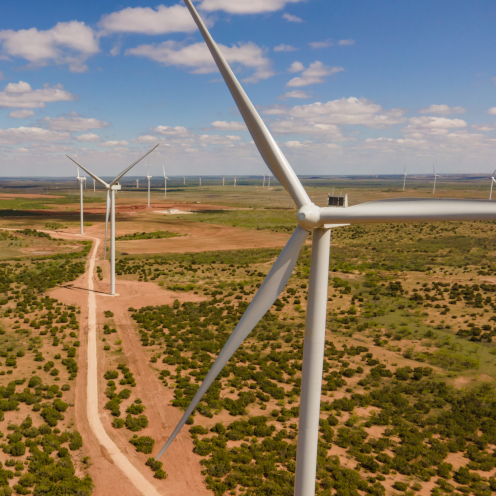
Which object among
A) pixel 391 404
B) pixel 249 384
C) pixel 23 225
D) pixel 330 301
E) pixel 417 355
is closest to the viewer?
pixel 391 404

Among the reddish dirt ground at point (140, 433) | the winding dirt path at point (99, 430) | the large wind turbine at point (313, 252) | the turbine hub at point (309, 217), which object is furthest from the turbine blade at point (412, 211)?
the winding dirt path at point (99, 430)

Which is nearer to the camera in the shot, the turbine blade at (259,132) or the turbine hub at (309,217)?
the turbine hub at (309,217)

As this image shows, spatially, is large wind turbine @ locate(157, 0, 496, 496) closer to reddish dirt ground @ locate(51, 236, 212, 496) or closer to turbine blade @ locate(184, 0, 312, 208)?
turbine blade @ locate(184, 0, 312, 208)

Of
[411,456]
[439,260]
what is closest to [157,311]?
[411,456]

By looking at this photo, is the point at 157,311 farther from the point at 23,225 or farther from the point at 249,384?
the point at 23,225

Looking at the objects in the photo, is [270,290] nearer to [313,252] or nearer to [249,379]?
[313,252]

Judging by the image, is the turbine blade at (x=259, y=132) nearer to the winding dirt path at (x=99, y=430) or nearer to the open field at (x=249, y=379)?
the open field at (x=249, y=379)

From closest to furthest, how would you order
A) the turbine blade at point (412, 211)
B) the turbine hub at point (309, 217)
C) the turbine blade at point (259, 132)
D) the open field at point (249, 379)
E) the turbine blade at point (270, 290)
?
the turbine blade at point (412, 211) < the turbine hub at point (309, 217) < the turbine blade at point (270, 290) < the turbine blade at point (259, 132) < the open field at point (249, 379)
